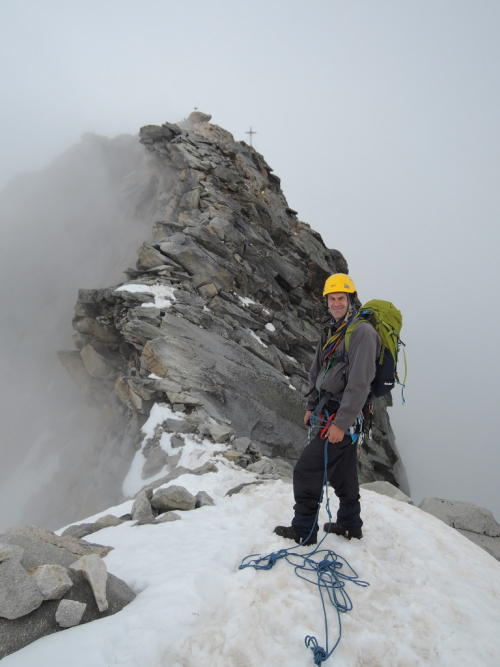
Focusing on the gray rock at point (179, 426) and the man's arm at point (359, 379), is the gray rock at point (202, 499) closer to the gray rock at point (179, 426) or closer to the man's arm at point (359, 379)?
the man's arm at point (359, 379)

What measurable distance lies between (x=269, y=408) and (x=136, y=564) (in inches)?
404

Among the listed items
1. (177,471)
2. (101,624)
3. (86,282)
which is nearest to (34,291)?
(86,282)

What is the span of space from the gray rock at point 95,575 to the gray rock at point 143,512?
233cm

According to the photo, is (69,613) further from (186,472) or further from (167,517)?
(186,472)

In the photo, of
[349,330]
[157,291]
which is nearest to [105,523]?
[349,330]

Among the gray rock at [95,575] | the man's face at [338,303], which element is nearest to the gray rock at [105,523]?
the gray rock at [95,575]

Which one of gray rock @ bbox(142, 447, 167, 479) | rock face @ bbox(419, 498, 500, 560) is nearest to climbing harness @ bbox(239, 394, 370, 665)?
rock face @ bbox(419, 498, 500, 560)

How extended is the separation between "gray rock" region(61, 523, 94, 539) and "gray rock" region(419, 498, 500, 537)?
7198 millimetres

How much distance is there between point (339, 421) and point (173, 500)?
3.47 m

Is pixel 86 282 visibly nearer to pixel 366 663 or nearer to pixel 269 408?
pixel 269 408

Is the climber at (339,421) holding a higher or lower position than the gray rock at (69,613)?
higher

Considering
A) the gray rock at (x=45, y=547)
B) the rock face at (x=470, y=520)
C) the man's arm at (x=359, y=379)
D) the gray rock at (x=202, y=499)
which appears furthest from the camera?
the rock face at (x=470, y=520)

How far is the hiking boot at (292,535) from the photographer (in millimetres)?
4121

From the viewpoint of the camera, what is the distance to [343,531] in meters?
4.37
